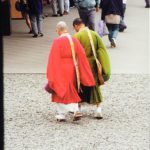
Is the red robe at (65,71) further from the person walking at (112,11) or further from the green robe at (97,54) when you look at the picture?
the person walking at (112,11)

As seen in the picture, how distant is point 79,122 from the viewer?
844 cm

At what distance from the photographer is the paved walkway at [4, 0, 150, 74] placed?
1290cm

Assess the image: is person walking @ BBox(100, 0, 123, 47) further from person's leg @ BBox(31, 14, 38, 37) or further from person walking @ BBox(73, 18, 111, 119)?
person walking @ BBox(73, 18, 111, 119)

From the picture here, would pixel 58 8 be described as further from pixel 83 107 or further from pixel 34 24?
pixel 83 107

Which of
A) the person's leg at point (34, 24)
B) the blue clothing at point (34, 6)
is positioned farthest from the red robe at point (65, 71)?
the person's leg at point (34, 24)

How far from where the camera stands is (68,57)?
317 inches

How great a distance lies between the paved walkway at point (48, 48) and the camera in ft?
42.3

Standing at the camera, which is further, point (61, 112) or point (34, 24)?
point (34, 24)

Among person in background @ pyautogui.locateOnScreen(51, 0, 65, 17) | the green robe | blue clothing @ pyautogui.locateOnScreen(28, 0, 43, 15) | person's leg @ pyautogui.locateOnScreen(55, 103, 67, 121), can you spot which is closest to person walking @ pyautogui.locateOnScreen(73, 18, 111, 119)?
the green robe

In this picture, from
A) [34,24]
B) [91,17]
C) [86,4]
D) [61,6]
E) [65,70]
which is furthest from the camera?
[61,6]

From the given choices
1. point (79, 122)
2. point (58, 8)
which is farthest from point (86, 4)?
point (58, 8)

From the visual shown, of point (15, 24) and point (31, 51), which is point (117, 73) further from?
point (15, 24)

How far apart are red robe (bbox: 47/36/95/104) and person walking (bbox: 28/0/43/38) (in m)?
8.52

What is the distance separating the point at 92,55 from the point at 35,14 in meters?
8.50
